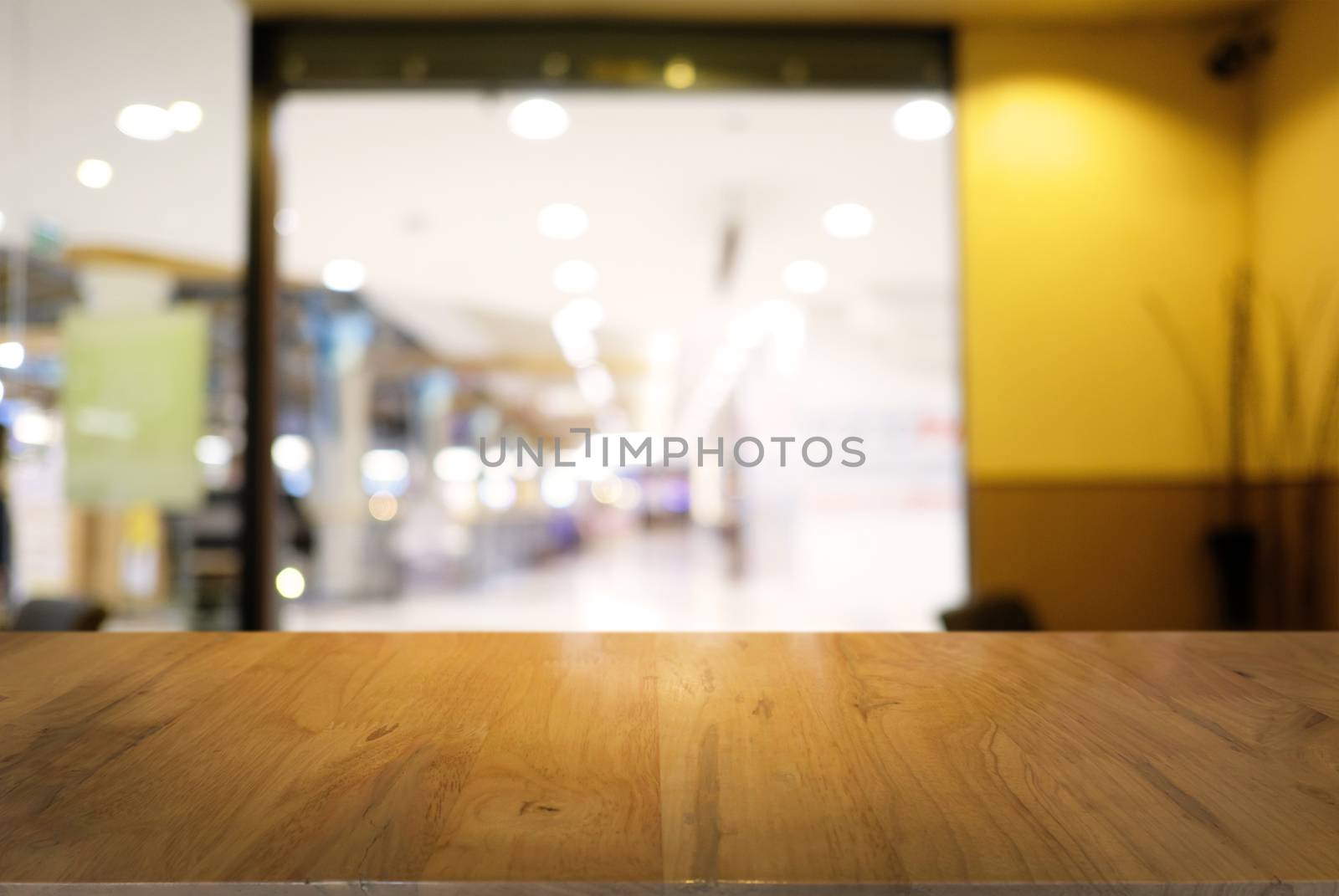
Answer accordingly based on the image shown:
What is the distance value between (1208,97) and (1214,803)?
392 centimetres

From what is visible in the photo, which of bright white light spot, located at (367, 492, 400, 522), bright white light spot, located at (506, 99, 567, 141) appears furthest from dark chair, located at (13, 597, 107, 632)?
bright white light spot, located at (367, 492, 400, 522)

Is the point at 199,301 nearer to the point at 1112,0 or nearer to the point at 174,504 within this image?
the point at 174,504

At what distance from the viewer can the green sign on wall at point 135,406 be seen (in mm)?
3721

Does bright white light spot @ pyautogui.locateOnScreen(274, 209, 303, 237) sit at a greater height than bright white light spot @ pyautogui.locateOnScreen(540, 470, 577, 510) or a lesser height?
greater

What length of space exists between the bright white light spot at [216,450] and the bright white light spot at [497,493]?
4.93 feet

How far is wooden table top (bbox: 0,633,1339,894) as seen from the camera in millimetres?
595

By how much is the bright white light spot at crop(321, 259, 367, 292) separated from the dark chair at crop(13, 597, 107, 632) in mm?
3229

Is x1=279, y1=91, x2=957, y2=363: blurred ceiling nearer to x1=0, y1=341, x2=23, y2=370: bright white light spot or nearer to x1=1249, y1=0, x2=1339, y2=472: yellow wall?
x1=0, y1=341, x2=23, y2=370: bright white light spot

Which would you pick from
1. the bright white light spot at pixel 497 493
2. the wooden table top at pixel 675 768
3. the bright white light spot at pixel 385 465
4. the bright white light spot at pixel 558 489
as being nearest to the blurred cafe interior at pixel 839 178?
the bright white light spot at pixel 558 489

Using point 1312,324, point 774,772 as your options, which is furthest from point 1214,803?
point 1312,324

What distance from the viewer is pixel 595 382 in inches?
235

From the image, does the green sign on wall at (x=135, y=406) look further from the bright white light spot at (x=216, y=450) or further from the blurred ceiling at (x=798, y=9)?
the blurred ceiling at (x=798, y=9)

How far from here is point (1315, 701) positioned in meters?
0.89

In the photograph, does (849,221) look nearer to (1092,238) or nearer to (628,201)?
(628,201)
